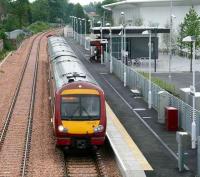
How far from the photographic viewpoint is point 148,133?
22703mm

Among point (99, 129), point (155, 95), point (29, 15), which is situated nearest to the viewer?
point (99, 129)

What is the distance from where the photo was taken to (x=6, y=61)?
60.8 m

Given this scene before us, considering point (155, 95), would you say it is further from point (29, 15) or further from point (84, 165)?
point (29, 15)

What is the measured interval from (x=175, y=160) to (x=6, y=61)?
44661mm

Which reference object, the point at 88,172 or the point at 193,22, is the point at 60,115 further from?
the point at 193,22

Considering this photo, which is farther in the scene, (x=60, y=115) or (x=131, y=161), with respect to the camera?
(x=60, y=115)

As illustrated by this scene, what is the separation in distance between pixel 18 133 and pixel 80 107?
17.6ft

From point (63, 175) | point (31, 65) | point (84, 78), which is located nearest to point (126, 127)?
point (84, 78)

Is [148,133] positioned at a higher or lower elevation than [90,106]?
lower

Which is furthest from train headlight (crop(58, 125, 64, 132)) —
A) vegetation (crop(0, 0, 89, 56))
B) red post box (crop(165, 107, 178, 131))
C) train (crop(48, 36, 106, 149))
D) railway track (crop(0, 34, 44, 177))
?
vegetation (crop(0, 0, 89, 56))

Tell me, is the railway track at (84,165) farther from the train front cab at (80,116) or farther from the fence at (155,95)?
the fence at (155,95)

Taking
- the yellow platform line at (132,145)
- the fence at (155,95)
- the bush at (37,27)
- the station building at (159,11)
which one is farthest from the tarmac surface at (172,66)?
the bush at (37,27)

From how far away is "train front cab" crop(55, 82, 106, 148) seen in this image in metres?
18.8

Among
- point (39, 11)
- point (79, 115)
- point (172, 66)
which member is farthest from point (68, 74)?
point (39, 11)
